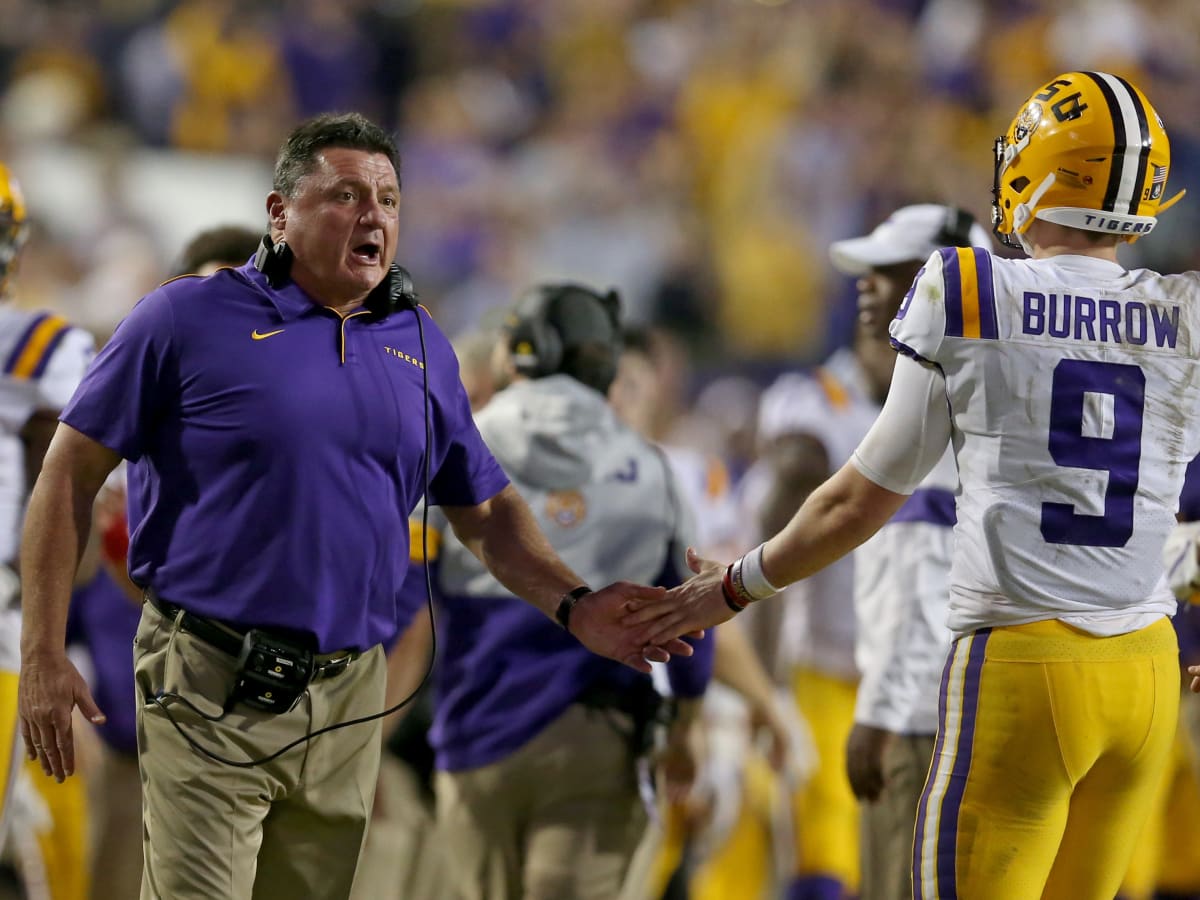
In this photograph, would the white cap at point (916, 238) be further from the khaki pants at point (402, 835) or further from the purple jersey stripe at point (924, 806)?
the khaki pants at point (402, 835)

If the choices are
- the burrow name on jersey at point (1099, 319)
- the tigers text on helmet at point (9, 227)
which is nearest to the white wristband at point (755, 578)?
the burrow name on jersey at point (1099, 319)

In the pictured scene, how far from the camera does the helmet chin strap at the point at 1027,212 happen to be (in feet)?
11.4

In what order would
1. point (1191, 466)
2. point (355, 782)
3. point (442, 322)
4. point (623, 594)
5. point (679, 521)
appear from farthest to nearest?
point (442, 322), point (1191, 466), point (679, 521), point (623, 594), point (355, 782)

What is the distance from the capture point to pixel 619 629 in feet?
12.9

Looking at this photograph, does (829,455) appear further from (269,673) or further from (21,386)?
(269,673)

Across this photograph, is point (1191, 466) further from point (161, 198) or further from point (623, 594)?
point (161, 198)

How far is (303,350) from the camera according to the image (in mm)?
3488

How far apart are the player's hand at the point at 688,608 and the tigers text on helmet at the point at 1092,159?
1.03m

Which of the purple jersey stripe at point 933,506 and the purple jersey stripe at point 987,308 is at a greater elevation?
the purple jersey stripe at point 987,308

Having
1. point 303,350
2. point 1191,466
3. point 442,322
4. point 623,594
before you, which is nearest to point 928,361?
point 623,594

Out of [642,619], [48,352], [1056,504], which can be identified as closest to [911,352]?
[1056,504]

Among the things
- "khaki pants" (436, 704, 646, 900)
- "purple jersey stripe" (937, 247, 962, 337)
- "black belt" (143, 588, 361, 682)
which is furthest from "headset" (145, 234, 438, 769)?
"purple jersey stripe" (937, 247, 962, 337)

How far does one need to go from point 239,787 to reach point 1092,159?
2.11 metres

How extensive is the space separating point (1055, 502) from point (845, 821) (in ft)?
10.4
